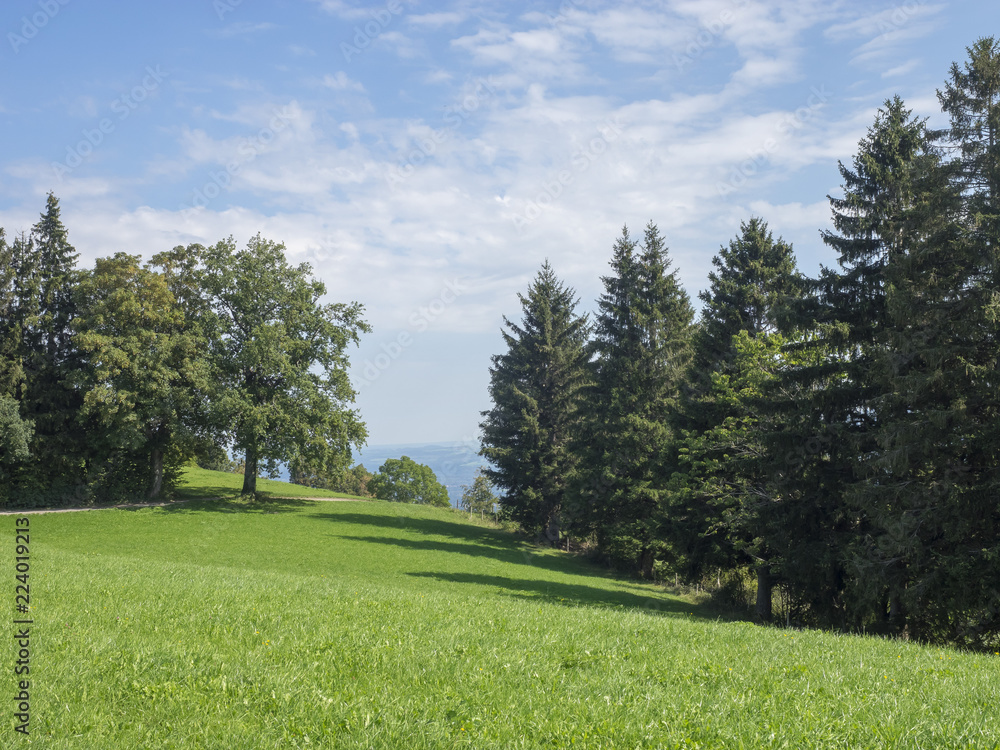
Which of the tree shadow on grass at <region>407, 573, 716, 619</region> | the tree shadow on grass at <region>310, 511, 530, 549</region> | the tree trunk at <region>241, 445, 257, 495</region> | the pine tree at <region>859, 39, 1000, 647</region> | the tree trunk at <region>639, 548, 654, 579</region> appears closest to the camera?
the pine tree at <region>859, 39, 1000, 647</region>

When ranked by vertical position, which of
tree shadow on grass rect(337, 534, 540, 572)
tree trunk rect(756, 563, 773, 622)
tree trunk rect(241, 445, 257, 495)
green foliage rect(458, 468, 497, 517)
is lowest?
green foliage rect(458, 468, 497, 517)

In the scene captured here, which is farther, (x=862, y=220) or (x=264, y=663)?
(x=862, y=220)

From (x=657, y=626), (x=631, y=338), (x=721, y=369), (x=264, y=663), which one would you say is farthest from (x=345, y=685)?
(x=631, y=338)

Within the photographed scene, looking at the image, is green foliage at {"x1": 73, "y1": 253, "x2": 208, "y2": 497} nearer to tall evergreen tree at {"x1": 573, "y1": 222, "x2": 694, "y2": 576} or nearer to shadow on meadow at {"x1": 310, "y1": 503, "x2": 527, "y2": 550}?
shadow on meadow at {"x1": 310, "y1": 503, "x2": 527, "y2": 550}

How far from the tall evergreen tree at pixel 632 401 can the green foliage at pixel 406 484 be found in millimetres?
52431

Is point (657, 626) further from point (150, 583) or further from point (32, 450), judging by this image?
point (32, 450)

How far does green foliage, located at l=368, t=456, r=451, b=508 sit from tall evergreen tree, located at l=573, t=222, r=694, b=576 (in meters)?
52.4

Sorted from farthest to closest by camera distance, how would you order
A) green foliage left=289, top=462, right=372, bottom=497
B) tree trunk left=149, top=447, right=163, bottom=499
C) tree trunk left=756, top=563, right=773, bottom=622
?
green foliage left=289, top=462, right=372, bottom=497 < tree trunk left=149, top=447, right=163, bottom=499 < tree trunk left=756, top=563, right=773, bottom=622

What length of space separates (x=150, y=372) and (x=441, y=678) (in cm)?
3706

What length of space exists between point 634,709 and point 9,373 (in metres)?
43.7

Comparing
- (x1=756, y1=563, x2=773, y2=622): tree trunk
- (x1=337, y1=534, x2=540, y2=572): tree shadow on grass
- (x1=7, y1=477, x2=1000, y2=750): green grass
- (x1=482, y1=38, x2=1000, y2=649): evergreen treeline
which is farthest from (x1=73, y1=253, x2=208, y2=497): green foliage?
(x1=756, y1=563, x2=773, y2=622): tree trunk

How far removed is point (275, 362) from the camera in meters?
39.1

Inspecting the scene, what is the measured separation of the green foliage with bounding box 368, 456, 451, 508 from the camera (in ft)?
284

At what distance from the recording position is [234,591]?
35.8 ft
